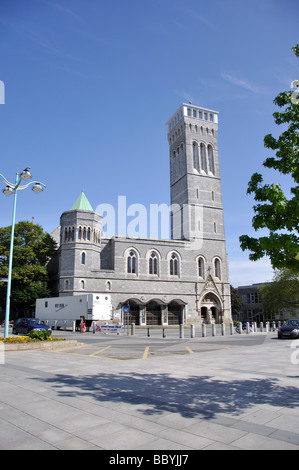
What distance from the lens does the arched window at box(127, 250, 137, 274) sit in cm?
4662

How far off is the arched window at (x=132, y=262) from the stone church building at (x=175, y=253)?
127 mm

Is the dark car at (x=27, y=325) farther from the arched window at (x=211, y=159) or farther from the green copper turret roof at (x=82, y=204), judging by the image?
the arched window at (x=211, y=159)

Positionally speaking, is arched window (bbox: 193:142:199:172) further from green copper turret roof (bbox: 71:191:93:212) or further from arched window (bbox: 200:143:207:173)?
green copper turret roof (bbox: 71:191:93:212)

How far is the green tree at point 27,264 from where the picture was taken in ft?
142

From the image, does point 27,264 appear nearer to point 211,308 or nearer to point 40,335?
point 211,308

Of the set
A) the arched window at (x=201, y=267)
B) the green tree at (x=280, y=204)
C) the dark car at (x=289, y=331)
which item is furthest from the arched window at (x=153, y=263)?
the green tree at (x=280, y=204)

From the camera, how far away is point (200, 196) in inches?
2103

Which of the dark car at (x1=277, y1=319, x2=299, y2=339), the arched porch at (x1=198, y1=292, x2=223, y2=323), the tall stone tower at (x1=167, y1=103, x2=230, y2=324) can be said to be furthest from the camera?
the tall stone tower at (x1=167, y1=103, x2=230, y2=324)

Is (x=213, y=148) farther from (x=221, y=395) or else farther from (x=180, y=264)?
(x=221, y=395)

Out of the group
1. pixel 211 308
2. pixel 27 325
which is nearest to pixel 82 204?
pixel 27 325

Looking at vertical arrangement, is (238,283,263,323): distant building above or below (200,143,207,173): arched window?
below

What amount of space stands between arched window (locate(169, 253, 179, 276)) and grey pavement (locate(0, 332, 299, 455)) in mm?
38885

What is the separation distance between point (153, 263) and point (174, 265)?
11.5 feet

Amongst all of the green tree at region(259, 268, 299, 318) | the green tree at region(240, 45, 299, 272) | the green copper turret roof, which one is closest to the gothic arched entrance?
the green tree at region(259, 268, 299, 318)
